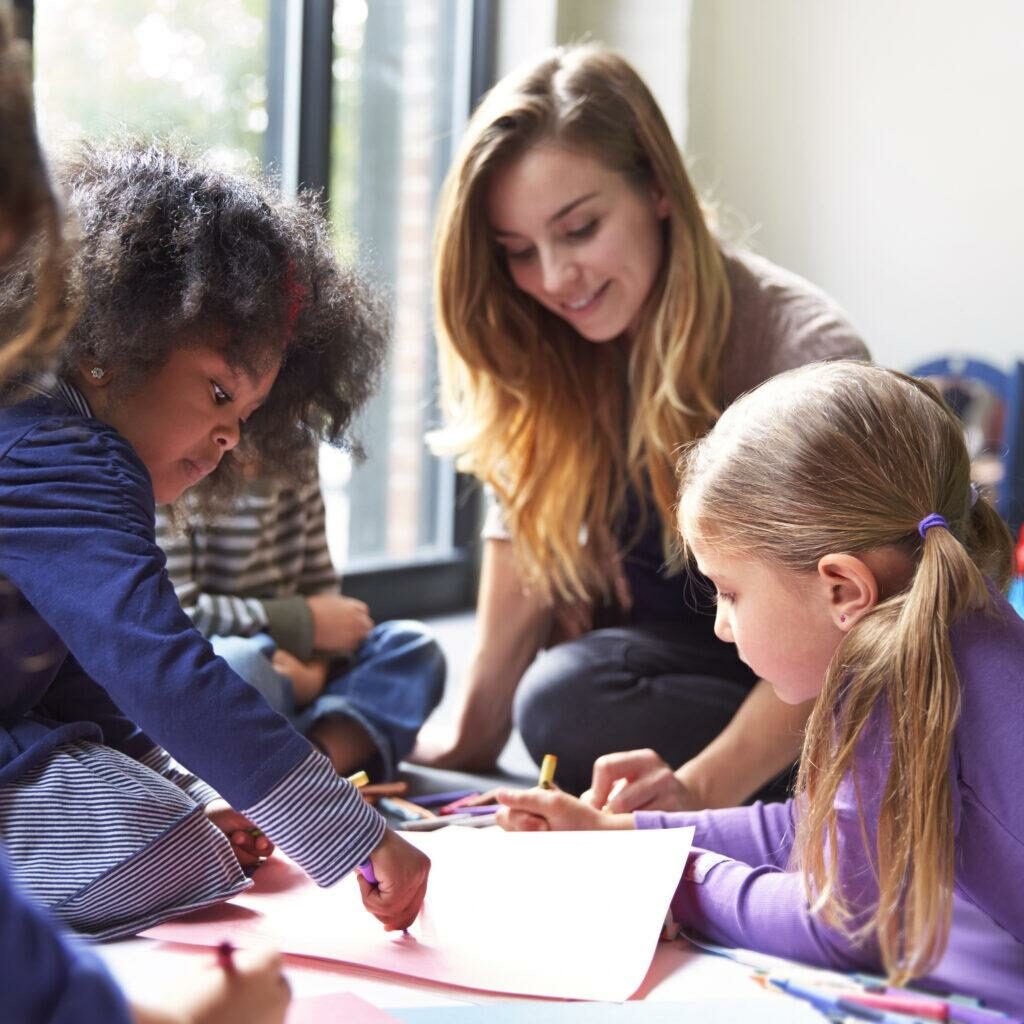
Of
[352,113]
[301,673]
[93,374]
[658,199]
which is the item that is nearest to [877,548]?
[93,374]

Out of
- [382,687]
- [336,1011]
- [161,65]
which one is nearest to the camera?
[336,1011]

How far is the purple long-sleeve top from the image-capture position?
0.85 metres

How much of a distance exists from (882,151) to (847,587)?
1915 millimetres

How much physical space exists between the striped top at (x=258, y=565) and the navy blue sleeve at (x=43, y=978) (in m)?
0.89

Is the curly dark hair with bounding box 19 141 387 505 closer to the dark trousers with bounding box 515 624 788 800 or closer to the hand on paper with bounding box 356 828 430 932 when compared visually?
the hand on paper with bounding box 356 828 430 932

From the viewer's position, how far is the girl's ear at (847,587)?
2.93ft

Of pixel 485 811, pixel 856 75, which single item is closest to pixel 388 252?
pixel 856 75

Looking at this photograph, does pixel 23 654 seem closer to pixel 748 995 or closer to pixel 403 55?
pixel 748 995

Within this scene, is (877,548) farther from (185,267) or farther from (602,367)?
(602,367)

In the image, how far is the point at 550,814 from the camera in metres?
1.08

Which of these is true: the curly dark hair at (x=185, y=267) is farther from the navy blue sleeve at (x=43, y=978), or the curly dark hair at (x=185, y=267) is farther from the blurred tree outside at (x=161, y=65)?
the blurred tree outside at (x=161, y=65)

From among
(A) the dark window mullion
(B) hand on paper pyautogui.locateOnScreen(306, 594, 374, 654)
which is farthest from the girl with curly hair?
(A) the dark window mullion

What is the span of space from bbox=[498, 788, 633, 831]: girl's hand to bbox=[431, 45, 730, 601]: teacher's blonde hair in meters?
0.41

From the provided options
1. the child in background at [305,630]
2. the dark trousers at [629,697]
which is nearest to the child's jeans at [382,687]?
the child in background at [305,630]
